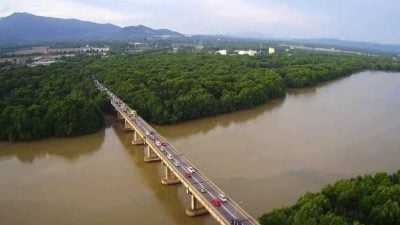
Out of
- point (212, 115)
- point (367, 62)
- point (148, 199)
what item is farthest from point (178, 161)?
point (367, 62)

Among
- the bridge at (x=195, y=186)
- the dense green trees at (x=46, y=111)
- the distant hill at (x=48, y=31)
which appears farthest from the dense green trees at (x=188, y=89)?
the distant hill at (x=48, y=31)

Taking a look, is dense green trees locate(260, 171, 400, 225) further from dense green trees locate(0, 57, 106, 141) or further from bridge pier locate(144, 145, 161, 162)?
dense green trees locate(0, 57, 106, 141)

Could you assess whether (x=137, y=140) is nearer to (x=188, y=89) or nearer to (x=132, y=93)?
(x=132, y=93)

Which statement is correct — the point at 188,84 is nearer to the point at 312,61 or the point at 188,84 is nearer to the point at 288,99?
the point at 288,99

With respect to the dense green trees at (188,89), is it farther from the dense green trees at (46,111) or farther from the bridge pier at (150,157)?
the bridge pier at (150,157)

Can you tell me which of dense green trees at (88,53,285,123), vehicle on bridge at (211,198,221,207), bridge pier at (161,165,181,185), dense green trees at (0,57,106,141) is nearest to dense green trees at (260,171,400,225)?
vehicle on bridge at (211,198,221,207)

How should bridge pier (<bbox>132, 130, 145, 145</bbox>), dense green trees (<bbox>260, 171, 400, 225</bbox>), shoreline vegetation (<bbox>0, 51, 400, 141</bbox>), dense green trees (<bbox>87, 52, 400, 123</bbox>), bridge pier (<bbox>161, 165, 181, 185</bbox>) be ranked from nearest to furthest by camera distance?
dense green trees (<bbox>260, 171, 400, 225</bbox>) < bridge pier (<bbox>161, 165, 181, 185</bbox>) < bridge pier (<bbox>132, 130, 145, 145</bbox>) < shoreline vegetation (<bbox>0, 51, 400, 141</bbox>) < dense green trees (<bbox>87, 52, 400, 123</bbox>)
